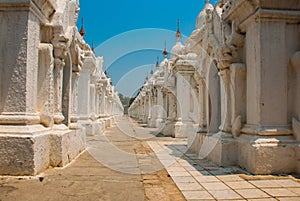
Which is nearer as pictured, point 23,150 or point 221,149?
point 23,150

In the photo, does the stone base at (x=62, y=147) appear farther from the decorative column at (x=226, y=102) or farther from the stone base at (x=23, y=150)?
the decorative column at (x=226, y=102)

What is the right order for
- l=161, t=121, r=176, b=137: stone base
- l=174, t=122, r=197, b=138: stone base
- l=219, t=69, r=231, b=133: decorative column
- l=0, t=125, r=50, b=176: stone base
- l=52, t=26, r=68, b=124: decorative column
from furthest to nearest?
l=161, t=121, r=176, b=137: stone base
l=174, t=122, r=197, b=138: stone base
l=219, t=69, r=231, b=133: decorative column
l=52, t=26, r=68, b=124: decorative column
l=0, t=125, r=50, b=176: stone base

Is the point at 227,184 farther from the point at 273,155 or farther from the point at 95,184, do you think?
the point at 95,184

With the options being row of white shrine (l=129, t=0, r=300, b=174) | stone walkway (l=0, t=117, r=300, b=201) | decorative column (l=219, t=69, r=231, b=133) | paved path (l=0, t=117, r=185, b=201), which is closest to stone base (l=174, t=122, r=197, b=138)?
row of white shrine (l=129, t=0, r=300, b=174)

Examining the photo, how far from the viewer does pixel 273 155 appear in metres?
4.76

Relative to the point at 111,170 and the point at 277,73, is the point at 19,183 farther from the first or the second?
the point at 277,73

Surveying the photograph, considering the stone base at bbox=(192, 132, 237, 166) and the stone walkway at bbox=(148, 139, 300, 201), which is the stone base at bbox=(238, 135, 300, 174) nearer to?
the stone walkway at bbox=(148, 139, 300, 201)

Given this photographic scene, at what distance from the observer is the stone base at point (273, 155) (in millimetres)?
4738

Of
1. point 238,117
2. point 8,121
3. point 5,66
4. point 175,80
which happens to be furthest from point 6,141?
point 175,80

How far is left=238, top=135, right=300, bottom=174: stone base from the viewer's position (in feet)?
15.5

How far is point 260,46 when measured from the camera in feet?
16.5

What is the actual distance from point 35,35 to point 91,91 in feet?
26.3

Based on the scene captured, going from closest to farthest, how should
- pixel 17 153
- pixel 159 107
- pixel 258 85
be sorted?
pixel 17 153 < pixel 258 85 < pixel 159 107

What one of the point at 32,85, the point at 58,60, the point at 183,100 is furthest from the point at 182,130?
the point at 32,85
